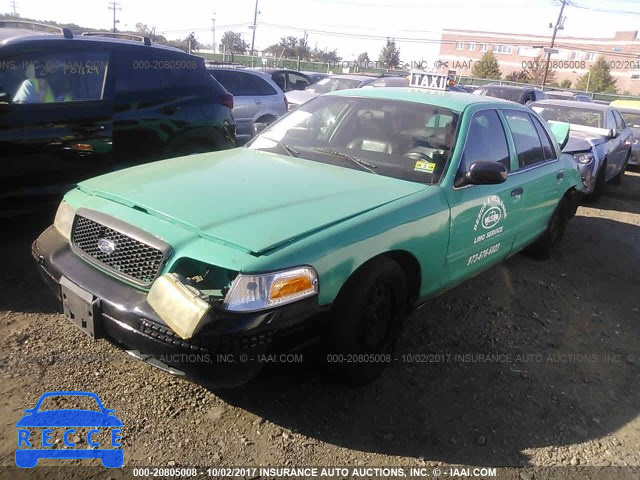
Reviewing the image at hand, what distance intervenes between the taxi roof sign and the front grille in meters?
3.17

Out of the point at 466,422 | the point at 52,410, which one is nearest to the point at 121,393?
the point at 52,410

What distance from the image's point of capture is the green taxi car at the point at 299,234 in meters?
2.29

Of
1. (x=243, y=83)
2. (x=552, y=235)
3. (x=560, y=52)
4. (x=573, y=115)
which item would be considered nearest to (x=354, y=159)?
(x=552, y=235)

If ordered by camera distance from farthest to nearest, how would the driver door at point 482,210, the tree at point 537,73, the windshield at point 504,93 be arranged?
the tree at point 537,73 < the windshield at point 504,93 < the driver door at point 482,210

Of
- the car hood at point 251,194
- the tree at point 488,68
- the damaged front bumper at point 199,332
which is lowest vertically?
the damaged front bumper at point 199,332

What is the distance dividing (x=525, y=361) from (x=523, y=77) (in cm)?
5971

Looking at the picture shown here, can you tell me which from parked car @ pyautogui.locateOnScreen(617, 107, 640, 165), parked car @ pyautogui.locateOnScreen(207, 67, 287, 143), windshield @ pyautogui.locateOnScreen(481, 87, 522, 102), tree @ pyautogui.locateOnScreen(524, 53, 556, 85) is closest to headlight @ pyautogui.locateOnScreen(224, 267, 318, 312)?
parked car @ pyautogui.locateOnScreen(207, 67, 287, 143)

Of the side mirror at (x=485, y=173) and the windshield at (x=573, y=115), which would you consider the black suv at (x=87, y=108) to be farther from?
the windshield at (x=573, y=115)

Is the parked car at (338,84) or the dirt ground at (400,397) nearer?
the dirt ground at (400,397)

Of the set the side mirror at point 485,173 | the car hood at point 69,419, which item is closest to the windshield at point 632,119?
the side mirror at point 485,173

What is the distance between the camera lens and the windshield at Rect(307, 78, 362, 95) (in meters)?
12.6

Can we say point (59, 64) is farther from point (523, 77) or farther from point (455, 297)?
point (523, 77)

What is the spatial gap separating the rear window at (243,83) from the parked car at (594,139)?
496cm

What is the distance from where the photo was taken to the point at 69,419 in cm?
260
